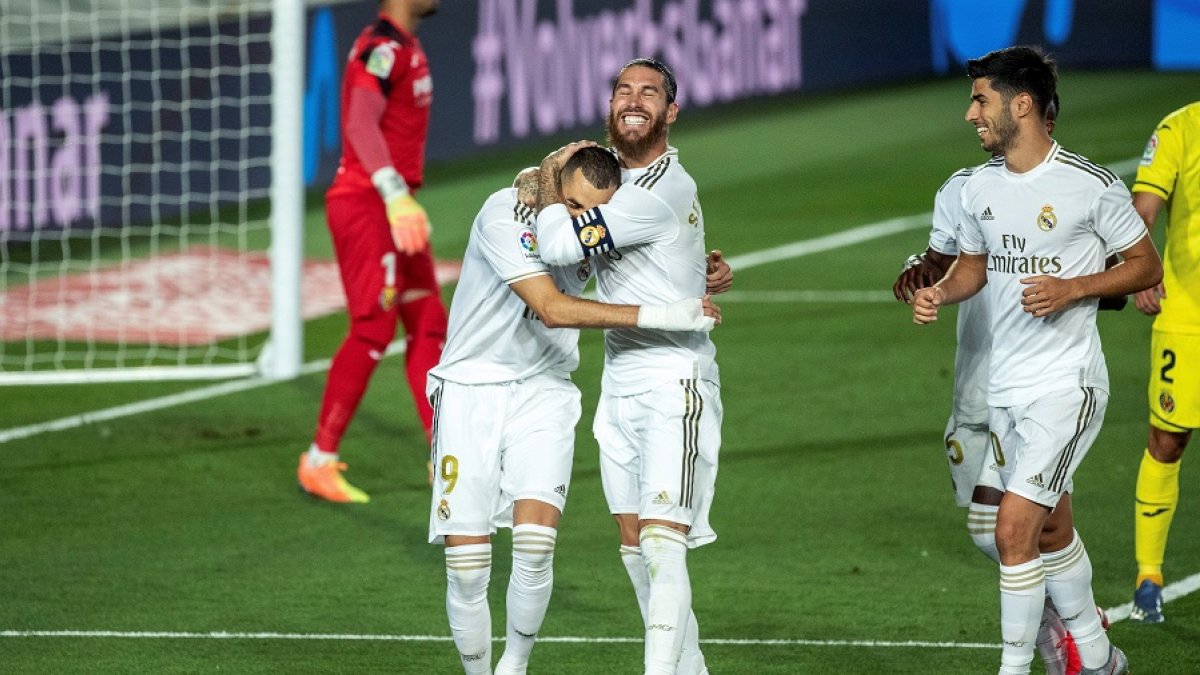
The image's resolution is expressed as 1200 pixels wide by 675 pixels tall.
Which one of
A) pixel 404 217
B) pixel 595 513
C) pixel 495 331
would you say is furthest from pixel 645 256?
pixel 595 513

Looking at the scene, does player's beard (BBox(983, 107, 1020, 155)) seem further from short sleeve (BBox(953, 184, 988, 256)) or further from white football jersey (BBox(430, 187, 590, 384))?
white football jersey (BBox(430, 187, 590, 384))

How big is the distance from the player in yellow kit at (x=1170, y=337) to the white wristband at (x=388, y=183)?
2834 mm

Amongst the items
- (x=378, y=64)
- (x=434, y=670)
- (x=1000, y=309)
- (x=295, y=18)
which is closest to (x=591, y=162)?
(x=1000, y=309)

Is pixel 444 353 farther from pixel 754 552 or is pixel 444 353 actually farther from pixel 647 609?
pixel 754 552

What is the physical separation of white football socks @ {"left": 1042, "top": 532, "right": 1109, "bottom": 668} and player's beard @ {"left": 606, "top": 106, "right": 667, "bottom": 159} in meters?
1.69

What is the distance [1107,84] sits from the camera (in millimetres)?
21844

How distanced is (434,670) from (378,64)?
3.02 m

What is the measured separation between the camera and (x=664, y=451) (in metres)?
5.62

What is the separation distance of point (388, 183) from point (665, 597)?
2913mm

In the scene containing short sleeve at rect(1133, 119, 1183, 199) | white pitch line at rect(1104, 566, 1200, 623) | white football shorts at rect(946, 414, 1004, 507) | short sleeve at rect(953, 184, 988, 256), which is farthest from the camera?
white pitch line at rect(1104, 566, 1200, 623)

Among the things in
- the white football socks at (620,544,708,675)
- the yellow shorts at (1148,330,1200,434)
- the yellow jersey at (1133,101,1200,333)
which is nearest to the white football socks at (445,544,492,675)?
the white football socks at (620,544,708,675)

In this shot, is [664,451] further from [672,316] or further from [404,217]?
[404,217]

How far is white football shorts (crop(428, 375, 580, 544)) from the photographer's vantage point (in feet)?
19.0

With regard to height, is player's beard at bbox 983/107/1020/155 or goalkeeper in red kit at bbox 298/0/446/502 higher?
player's beard at bbox 983/107/1020/155
